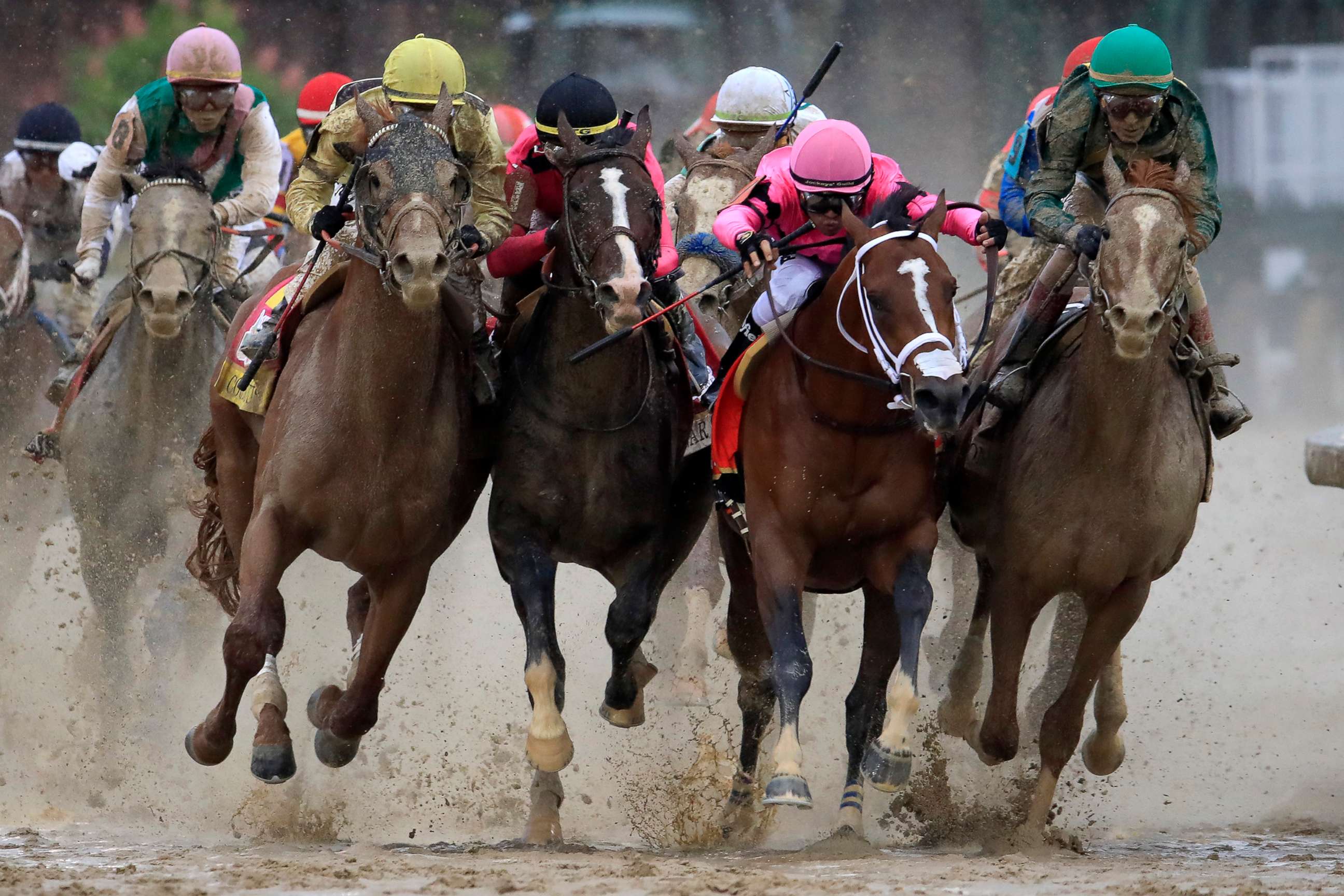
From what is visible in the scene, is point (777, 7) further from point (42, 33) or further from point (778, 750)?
point (778, 750)

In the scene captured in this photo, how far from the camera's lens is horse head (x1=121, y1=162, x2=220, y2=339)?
8648 mm

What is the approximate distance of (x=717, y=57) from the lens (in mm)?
16219

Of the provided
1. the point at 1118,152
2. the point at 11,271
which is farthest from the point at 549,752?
the point at 11,271

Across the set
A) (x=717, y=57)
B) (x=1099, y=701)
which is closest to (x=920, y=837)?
(x=1099, y=701)

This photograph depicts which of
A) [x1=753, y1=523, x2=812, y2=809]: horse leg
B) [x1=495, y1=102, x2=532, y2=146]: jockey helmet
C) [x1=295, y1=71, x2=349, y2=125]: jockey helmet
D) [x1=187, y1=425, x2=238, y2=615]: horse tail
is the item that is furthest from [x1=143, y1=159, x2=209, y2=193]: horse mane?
[x1=753, y1=523, x2=812, y2=809]: horse leg

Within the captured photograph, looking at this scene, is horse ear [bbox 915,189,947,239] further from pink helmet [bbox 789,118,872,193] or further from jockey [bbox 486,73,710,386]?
jockey [bbox 486,73,710,386]

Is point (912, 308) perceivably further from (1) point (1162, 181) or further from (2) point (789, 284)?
(1) point (1162, 181)

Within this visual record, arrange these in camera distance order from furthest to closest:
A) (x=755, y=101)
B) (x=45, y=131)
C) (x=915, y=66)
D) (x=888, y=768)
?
(x=915, y=66) < (x=45, y=131) < (x=755, y=101) < (x=888, y=768)

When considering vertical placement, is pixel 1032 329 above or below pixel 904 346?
above

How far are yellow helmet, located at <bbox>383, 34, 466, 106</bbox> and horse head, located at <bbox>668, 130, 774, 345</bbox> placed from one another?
4.71ft

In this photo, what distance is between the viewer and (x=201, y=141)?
9.34 meters

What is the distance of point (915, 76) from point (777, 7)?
4.45 ft

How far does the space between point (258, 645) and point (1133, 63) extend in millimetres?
3421

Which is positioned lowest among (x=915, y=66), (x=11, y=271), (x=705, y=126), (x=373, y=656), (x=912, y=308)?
(x=373, y=656)
